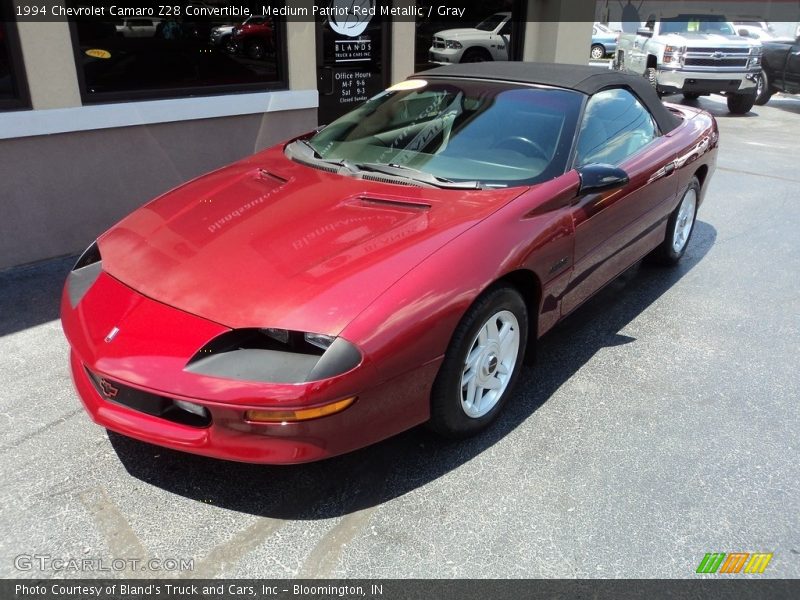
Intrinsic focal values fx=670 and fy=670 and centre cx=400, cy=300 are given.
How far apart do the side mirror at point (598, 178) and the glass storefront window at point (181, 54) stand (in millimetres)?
3681

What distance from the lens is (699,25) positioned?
13.8m

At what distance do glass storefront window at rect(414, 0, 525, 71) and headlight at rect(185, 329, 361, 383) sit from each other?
5.93 meters

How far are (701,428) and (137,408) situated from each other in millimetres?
2435

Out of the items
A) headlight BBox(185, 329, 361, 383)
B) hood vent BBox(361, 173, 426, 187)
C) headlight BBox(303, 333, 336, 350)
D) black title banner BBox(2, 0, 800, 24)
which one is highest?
black title banner BBox(2, 0, 800, 24)

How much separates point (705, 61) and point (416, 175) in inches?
464

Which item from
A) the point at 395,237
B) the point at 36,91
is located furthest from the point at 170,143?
the point at 395,237

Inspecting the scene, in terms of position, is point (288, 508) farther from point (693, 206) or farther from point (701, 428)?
point (693, 206)

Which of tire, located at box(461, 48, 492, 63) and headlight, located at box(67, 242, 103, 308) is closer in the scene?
headlight, located at box(67, 242, 103, 308)

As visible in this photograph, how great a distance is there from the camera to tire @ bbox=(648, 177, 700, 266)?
468 centimetres

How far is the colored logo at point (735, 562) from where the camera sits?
230 centimetres

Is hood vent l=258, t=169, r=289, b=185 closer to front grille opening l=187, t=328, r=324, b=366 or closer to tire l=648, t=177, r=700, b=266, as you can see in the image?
front grille opening l=187, t=328, r=324, b=366

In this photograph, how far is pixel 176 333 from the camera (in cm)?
237

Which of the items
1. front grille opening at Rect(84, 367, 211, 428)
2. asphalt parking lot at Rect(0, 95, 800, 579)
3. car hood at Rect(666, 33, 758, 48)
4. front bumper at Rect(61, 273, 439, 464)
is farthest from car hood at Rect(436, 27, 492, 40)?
front grille opening at Rect(84, 367, 211, 428)

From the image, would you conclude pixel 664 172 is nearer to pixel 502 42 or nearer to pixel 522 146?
pixel 522 146
